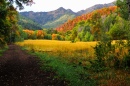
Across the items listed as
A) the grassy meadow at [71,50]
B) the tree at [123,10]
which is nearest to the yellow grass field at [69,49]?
the grassy meadow at [71,50]

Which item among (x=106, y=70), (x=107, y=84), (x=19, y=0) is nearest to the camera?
(x=107, y=84)

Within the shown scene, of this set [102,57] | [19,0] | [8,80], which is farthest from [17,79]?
[19,0]

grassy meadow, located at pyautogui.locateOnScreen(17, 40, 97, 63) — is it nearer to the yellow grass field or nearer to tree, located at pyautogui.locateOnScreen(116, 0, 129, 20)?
the yellow grass field

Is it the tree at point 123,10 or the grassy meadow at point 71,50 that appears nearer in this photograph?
the grassy meadow at point 71,50

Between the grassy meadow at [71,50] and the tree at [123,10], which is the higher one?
the tree at [123,10]

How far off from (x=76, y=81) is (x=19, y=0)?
1080 centimetres

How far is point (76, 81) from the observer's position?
436 inches

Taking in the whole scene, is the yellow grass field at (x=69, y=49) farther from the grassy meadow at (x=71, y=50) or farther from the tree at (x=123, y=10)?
the tree at (x=123, y=10)

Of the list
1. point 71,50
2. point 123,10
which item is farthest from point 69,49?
point 123,10

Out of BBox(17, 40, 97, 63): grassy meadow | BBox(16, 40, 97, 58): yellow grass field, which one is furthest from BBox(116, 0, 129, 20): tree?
BBox(17, 40, 97, 63): grassy meadow

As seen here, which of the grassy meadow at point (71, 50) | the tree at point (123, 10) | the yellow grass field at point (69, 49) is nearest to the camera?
the grassy meadow at point (71, 50)

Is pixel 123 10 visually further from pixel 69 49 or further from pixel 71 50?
pixel 71 50

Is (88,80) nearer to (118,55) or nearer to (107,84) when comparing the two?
(107,84)

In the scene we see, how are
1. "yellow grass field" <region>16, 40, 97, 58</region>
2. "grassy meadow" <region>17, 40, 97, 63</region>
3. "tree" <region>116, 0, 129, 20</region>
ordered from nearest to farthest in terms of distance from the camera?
"grassy meadow" <region>17, 40, 97, 63</region>
"yellow grass field" <region>16, 40, 97, 58</region>
"tree" <region>116, 0, 129, 20</region>
